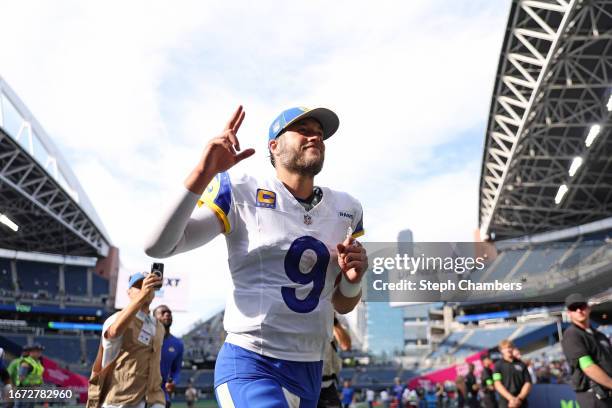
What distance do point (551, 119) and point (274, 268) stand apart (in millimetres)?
25813

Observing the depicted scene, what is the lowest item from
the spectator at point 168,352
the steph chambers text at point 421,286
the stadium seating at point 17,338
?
the stadium seating at point 17,338

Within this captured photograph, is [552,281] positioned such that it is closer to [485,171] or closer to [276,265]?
[485,171]

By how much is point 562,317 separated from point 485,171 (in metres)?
12.6

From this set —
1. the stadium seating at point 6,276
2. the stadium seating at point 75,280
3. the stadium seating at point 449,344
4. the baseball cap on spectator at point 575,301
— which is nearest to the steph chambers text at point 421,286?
the baseball cap on spectator at point 575,301

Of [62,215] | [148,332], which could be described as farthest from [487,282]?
[62,215]

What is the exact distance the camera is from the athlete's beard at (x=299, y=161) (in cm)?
236

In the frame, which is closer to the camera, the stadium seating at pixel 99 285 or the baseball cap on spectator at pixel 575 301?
the baseball cap on spectator at pixel 575 301

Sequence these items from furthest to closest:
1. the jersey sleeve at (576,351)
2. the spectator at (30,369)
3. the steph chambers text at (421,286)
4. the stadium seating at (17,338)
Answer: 1. the stadium seating at (17,338)
2. the steph chambers text at (421,286)
3. the spectator at (30,369)
4. the jersey sleeve at (576,351)

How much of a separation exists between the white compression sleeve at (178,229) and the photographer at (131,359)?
231 centimetres

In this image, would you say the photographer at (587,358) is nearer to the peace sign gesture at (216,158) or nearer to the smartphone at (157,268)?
the smartphone at (157,268)

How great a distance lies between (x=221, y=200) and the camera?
2176 millimetres

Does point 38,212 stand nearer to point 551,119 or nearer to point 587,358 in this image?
point 551,119

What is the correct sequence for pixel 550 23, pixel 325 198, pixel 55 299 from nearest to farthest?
pixel 325 198 < pixel 550 23 < pixel 55 299

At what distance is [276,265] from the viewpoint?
87.3 inches
